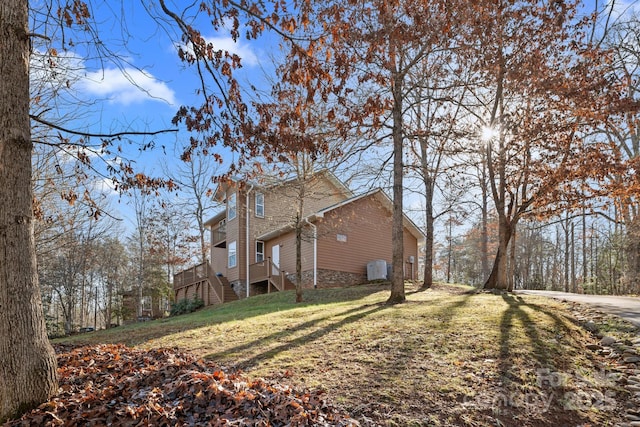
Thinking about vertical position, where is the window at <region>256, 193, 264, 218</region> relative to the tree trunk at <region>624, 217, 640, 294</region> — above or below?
above

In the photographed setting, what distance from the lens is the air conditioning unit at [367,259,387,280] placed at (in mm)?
18922

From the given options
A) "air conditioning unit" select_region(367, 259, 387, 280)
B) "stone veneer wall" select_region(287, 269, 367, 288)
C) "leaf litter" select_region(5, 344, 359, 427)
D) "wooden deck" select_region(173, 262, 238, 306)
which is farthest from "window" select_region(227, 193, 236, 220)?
"leaf litter" select_region(5, 344, 359, 427)

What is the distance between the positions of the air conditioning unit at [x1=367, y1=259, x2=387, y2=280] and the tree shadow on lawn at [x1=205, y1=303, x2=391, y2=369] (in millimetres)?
10037

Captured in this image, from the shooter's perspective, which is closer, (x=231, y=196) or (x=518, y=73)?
(x=518, y=73)

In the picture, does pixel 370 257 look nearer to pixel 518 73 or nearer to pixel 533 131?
pixel 533 131

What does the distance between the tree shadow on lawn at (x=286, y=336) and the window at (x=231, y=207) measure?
1463 centimetres

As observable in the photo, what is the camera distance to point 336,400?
12.9 feet

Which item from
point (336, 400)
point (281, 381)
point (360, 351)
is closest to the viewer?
point (336, 400)

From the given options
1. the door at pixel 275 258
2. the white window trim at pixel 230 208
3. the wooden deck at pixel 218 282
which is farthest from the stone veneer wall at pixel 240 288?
the white window trim at pixel 230 208

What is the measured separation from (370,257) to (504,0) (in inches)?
555

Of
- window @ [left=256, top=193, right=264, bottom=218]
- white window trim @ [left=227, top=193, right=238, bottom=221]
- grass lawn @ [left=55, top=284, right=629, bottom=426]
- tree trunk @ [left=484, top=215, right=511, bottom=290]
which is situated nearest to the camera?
grass lawn @ [left=55, top=284, right=629, bottom=426]

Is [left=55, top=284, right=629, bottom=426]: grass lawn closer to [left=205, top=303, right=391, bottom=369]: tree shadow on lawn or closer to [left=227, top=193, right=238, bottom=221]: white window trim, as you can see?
[left=205, top=303, right=391, bottom=369]: tree shadow on lawn

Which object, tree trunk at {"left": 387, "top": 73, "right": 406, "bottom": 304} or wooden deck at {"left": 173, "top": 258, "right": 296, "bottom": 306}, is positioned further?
wooden deck at {"left": 173, "top": 258, "right": 296, "bottom": 306}

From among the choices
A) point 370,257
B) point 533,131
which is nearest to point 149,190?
point 533,131
